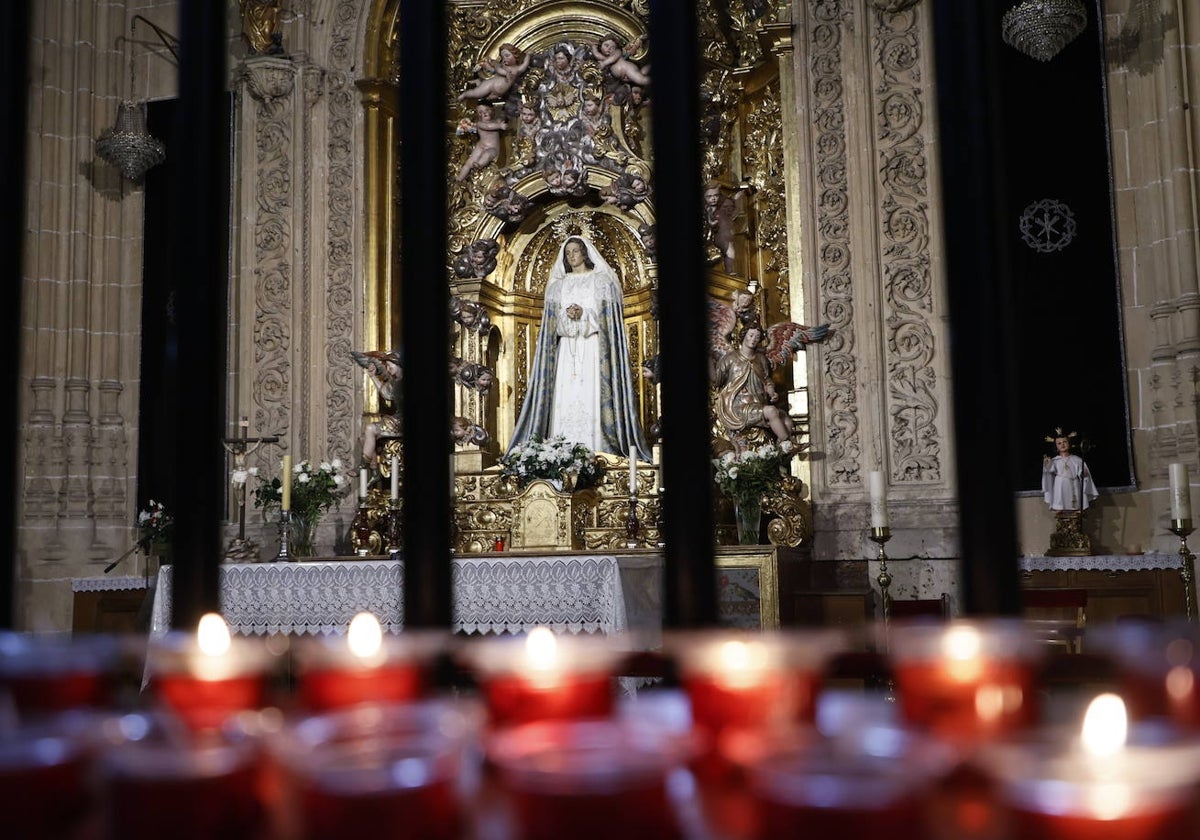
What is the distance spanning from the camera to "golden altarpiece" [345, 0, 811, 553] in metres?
9.73

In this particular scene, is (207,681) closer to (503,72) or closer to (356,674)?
(356,674)

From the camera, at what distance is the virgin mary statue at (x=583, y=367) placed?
32.1 ft

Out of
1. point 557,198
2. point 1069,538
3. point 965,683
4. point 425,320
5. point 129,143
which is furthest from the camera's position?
point 129,143

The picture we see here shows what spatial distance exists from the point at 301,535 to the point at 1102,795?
8781mm

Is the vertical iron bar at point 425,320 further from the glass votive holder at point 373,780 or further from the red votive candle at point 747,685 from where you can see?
the glass votive holder at point 373,780

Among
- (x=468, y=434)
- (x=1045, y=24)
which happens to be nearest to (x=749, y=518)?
(x=468, y=434)

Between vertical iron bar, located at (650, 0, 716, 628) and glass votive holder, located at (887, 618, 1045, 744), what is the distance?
15.9 inches

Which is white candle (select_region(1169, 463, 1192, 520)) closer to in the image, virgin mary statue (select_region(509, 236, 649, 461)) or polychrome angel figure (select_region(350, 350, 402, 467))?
virgin mary statue (select_region(509, 236, 649, 461))

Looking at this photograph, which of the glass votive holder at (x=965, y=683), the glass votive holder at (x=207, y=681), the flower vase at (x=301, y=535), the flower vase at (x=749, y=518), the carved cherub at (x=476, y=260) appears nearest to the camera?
the glass votive holder at (x=965, y=683)

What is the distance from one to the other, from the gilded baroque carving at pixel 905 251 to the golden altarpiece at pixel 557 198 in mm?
790

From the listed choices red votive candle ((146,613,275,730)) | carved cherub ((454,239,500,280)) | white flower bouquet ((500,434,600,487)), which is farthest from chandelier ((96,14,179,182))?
red votive candle ((146,613,275,730))

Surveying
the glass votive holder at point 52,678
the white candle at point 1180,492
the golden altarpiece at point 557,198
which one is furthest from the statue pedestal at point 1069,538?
the glass votive holder at point 52,678

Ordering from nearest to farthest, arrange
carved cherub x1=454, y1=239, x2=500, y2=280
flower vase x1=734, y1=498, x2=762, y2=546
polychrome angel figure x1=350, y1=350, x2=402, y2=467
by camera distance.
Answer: flower vase x1=734, y1=498, x2=762, y2=546 → polychrome angel figure x1=350, y1=350, x2=402, y2=467 → carved cherub x1=454, y1=239, x2=500, y2=280

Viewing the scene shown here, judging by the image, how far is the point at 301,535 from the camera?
8.92m
